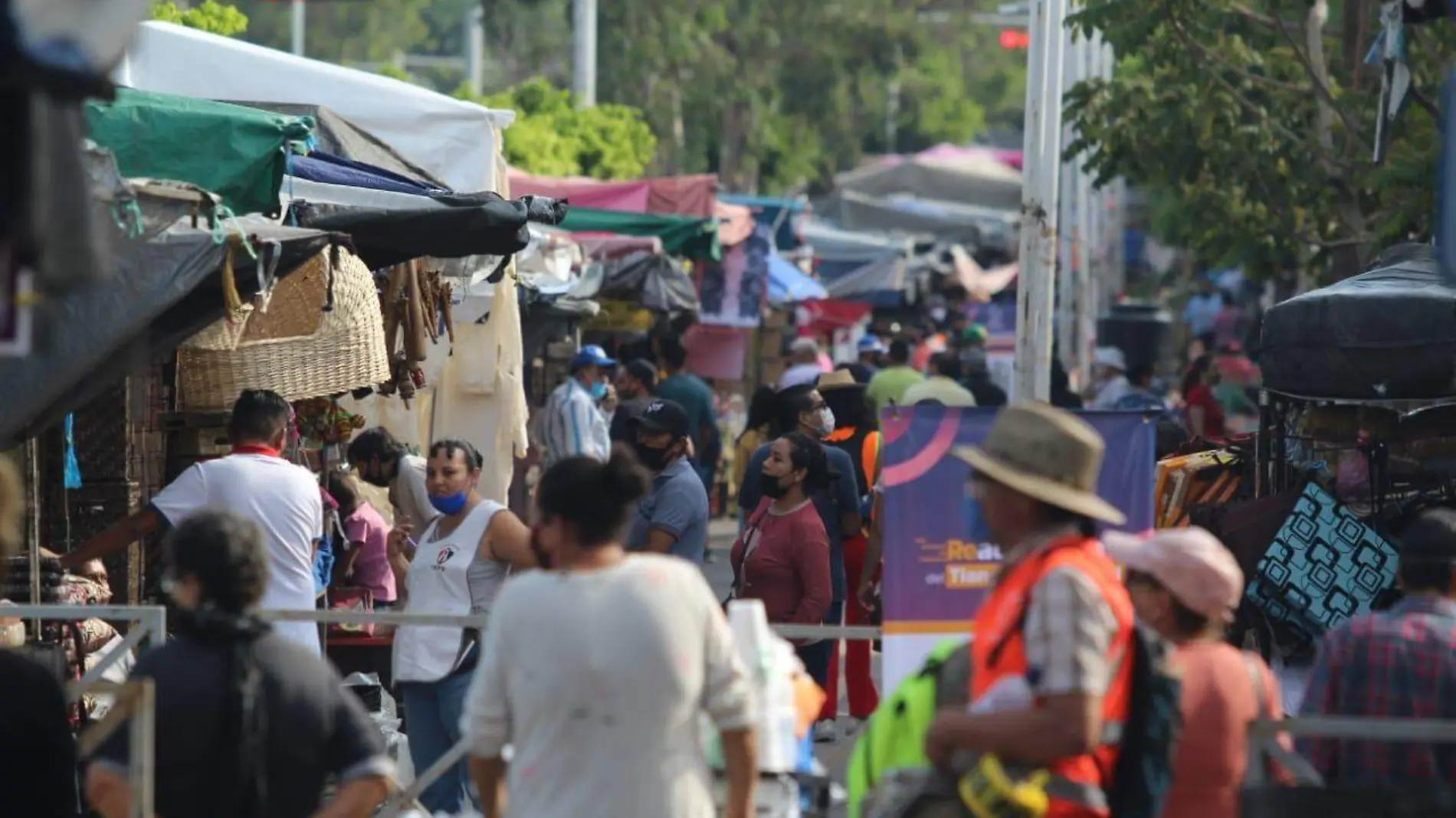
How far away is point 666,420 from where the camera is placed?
9.52 meters

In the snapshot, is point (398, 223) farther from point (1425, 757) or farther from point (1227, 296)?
point (1227, 296)

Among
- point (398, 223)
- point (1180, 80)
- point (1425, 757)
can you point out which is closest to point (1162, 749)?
point (1425, 757)

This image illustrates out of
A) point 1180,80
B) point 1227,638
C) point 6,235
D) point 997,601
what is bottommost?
point 1227,638

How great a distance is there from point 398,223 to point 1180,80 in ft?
29.3

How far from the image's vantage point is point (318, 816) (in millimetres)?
5148

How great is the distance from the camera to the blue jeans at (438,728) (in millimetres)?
8109

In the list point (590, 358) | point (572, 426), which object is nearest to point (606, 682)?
point (572, 426)

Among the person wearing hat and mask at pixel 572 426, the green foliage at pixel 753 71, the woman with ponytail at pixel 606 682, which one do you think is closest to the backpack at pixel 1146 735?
the woman with ponytail at pixel 606 682

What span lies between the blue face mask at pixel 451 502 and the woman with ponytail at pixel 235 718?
3.08 metres

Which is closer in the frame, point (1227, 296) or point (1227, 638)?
point (1227, 638)

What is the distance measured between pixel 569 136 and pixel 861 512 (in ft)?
57.4

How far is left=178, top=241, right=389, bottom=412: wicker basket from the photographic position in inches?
340

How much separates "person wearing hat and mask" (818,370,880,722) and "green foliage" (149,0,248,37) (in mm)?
4787

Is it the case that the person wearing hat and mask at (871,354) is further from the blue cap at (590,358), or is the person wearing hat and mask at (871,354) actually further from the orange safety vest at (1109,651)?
the orange safety vest at (1109,651)
